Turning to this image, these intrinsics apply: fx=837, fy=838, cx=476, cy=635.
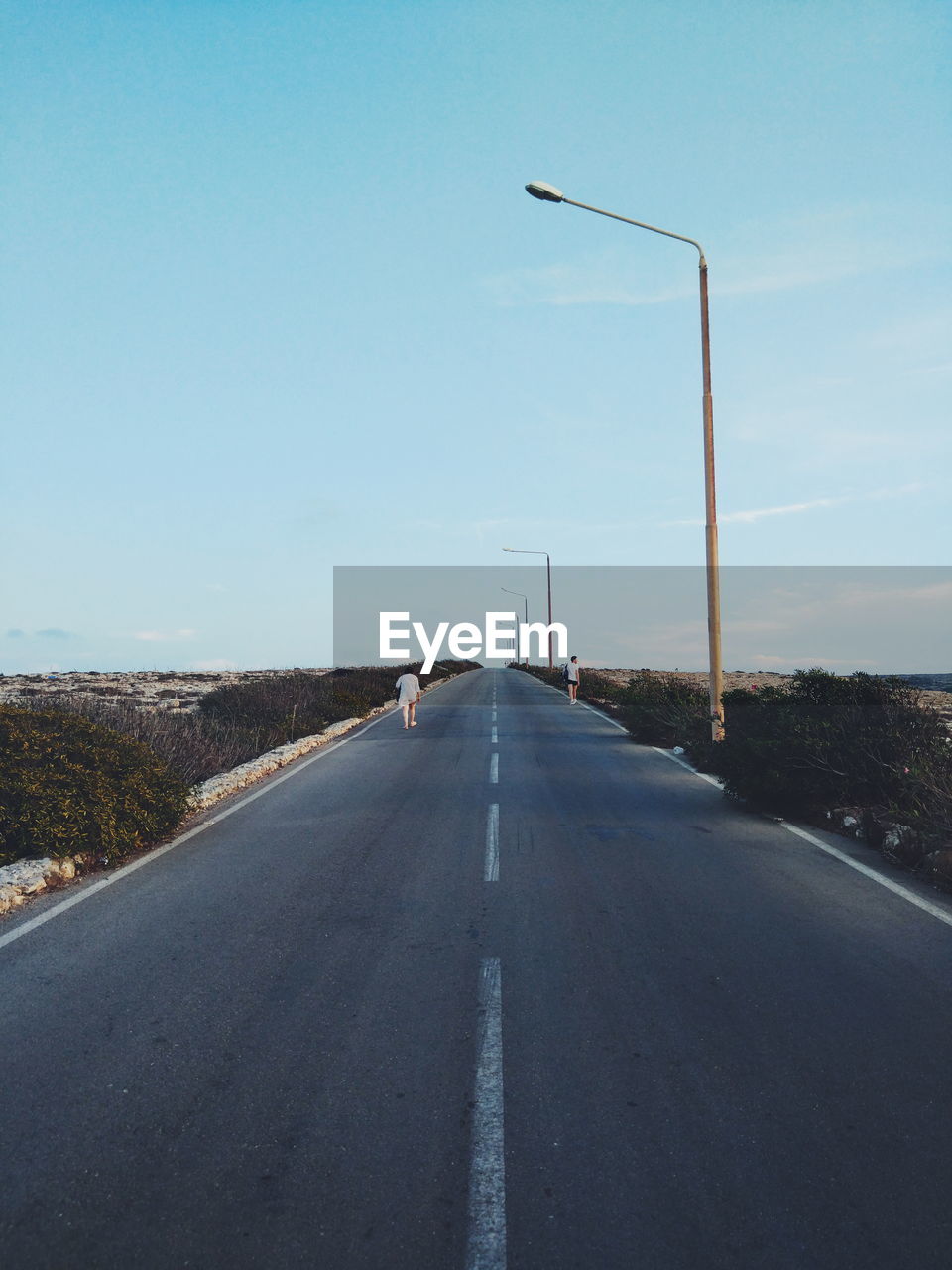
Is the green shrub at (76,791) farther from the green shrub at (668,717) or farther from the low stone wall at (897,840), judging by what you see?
the green shrub at (668,717)

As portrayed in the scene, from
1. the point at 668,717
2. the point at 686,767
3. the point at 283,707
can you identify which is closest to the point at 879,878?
the point at 686,767

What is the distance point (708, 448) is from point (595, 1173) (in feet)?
48.3

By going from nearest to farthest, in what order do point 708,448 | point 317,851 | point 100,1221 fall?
point 100,1221
point 317,851
point 708,448

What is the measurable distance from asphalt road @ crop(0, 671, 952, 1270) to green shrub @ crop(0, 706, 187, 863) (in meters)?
0.88

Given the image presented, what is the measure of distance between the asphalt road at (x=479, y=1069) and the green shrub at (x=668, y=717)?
10197mm

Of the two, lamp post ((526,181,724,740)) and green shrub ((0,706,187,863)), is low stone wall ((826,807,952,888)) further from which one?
green shrub ((0,706,187,863))

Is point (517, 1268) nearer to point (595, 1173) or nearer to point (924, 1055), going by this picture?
point (595, 1173)

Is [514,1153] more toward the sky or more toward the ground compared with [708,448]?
more toward the ground

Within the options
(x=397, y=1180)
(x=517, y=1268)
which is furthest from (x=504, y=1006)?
(x=517, y=1268)

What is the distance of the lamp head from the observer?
13.7 meters

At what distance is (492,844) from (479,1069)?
5.02m

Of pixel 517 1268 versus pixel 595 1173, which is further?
pixel 595 1173

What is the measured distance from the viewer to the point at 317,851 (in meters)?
9.16

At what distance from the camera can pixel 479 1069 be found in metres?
4.34
